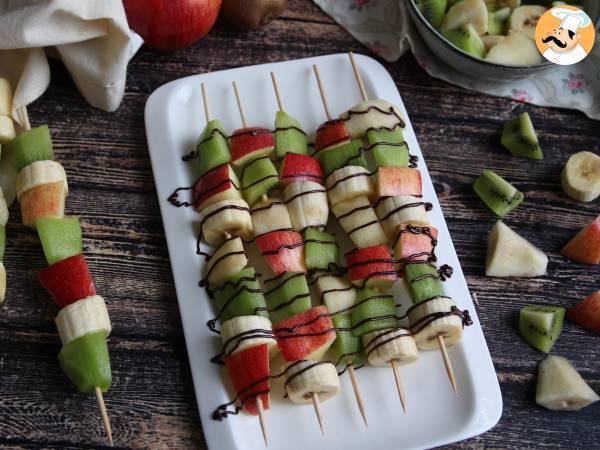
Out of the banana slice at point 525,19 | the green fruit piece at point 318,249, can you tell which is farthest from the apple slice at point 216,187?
the banana slice at point 525,19

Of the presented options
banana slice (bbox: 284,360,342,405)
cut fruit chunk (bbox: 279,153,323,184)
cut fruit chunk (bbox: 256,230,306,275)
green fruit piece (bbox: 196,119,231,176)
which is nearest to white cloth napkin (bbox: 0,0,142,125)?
green fruit piece (bbox: 196,119,231,176)

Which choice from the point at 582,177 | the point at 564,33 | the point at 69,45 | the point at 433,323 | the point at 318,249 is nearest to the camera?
the point at 433,323

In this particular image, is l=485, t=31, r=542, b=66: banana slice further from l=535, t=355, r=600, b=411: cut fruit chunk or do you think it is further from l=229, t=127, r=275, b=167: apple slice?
l=535, t=355, r=600, b=411: cut fruit chunk

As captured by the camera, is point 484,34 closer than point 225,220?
No

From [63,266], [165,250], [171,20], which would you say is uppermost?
[171,20]

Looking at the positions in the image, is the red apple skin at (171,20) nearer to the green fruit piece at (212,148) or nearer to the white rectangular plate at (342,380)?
the white rectangular plate at (342,380)

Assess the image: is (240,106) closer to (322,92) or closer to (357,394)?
(322,92)

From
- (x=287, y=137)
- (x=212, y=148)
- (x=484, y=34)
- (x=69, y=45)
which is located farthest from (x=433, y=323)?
(x=69, y=45)
